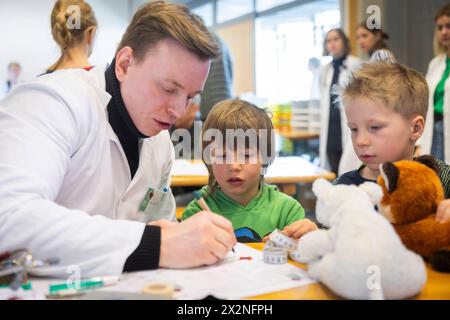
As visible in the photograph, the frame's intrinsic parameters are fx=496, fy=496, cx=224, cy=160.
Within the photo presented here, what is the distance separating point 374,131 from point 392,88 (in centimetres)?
12

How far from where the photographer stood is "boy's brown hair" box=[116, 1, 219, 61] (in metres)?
1.03

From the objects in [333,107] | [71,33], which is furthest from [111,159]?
[333,107]

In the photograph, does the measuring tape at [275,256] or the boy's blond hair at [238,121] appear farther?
the boy's blond hair at [238,121]

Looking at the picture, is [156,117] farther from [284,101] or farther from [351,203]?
[284,101]

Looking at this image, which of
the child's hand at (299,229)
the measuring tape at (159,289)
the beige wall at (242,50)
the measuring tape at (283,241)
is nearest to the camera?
the measuring tape at (159,289)

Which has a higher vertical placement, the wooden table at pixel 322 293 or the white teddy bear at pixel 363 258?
the white teddy bear at pixel 363 258

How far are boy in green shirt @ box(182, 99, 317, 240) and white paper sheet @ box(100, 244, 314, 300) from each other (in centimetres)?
56

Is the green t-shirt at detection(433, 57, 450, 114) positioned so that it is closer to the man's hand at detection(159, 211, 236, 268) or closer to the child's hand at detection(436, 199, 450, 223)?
the child's hand at detection(436, 199, 450, 223)

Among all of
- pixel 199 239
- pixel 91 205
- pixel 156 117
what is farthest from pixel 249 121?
pixel 199 239

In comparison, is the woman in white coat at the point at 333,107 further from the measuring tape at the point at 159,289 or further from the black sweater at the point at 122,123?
the measuring tape at the point at 159,289

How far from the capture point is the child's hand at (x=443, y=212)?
0.84 meters

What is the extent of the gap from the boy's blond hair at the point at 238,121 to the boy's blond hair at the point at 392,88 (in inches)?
12.1

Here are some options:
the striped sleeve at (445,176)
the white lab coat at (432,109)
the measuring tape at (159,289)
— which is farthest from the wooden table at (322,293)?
the white lab coat at (432,109)

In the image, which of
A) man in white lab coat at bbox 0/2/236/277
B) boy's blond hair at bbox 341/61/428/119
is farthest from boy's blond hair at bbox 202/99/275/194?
boy's blond hair at bbox 341/61/428/119
